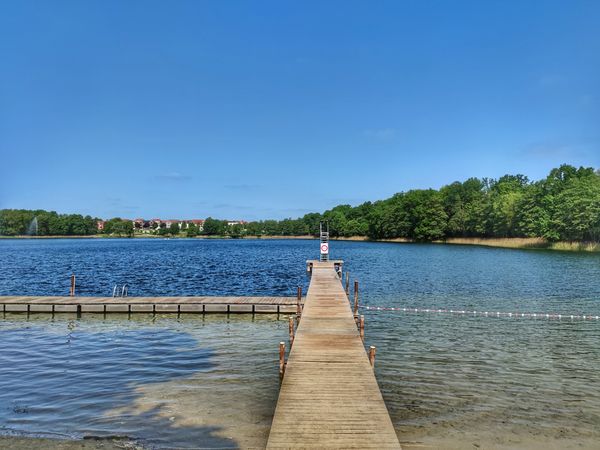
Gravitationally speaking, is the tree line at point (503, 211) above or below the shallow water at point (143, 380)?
above

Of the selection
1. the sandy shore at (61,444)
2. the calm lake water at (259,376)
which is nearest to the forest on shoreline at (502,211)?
the calm lake water at (259,376)

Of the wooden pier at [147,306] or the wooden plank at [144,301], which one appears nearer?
the wooden pier at [147,306]

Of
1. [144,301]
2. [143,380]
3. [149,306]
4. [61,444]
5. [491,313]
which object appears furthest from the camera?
[144,301]

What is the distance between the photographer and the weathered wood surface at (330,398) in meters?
8.70

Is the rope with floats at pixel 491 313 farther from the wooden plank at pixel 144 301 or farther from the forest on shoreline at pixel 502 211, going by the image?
the forest on shoreline at pixel 502 211

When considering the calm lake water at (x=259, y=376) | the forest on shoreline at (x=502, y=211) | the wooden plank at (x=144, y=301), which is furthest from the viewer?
the forest on shoreline at (x=502, y=211)

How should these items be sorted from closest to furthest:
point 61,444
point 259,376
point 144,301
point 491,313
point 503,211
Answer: point 61,444 < point 259,376 < point 491,313 < point 144,301 < point 503,211

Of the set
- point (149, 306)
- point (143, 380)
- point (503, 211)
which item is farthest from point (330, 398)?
point (503, 211)

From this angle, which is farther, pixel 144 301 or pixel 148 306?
pixel 144 301

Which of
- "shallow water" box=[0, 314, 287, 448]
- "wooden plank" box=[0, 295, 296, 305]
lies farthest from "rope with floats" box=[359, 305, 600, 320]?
"shallow water" box=[0, 314, 287, 448]

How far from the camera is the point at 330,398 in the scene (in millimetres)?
10516

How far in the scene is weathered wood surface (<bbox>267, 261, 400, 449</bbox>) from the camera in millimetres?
8703

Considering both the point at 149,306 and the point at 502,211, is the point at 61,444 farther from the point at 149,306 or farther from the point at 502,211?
the point at 502,211

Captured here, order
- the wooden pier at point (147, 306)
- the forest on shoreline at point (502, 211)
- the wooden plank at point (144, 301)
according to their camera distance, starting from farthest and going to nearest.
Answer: the forest on shoreline at point (502, 211) < the wooden plank at point (144, 301) < the wooden pier at point (147, 306)
